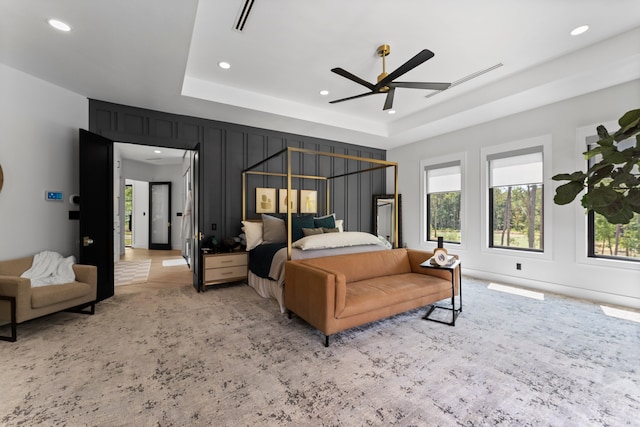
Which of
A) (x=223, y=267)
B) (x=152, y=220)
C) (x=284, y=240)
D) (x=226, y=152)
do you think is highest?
(x=226, y=152)

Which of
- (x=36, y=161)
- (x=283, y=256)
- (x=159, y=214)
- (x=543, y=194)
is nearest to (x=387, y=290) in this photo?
(x=283, y=256)

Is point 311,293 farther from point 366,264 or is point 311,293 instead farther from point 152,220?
point 152,220

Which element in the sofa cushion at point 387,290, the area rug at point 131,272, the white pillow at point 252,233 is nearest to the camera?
the sofa cushion at point 387,290

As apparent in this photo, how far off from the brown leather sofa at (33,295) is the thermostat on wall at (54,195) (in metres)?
0.79

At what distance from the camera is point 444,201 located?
5.79m

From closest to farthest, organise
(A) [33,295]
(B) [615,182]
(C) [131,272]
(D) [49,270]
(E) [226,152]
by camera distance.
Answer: (B) [615,182] → (A) [33,295] → (D) [49,270] → (E) [226,152] → (C) [131,272]

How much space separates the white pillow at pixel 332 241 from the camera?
3.65 m

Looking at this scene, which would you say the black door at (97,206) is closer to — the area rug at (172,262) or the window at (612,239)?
the area rug at (172,262)

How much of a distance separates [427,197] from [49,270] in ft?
20.8

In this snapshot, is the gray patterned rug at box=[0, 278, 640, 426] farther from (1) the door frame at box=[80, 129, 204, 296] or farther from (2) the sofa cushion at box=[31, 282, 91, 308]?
(1) the door frame at box=[80, 129, 204, 296]

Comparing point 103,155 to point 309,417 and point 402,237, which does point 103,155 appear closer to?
point 309,417

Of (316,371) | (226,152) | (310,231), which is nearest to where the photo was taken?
(316,371)

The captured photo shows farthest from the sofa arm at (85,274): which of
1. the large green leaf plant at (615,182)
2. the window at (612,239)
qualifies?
the window at (612,239)

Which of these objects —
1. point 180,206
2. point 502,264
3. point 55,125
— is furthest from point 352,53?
point 180,206
